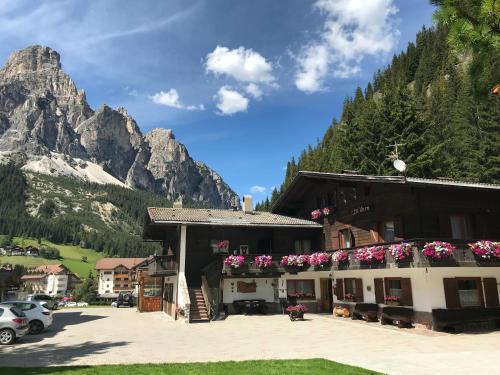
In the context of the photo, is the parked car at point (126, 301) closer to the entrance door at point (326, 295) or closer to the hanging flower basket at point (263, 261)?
the hanging flower basket at point (263, 261)

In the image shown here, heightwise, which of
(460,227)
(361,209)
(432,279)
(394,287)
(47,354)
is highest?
(361,209)

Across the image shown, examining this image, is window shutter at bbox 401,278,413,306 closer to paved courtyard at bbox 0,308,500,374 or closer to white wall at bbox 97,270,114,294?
paved courtyard at bbox 0,308,500,374

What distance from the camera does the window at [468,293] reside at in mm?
19822

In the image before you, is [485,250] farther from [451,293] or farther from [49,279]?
[49,279]

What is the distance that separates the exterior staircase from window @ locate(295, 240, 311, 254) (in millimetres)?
8664

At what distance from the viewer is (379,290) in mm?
22984

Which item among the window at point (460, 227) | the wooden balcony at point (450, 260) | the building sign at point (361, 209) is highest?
the building sign at point (361, 209)

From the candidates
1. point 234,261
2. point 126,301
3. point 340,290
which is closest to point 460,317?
point 340,290

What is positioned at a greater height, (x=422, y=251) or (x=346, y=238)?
(x=346, y=238)

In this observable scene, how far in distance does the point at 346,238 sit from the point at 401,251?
9134 mm

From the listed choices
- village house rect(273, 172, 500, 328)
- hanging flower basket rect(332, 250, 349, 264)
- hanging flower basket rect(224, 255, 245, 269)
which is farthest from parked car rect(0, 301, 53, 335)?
village house rect(273, 172, 500, 328)

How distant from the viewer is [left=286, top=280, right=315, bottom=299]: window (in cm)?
2952

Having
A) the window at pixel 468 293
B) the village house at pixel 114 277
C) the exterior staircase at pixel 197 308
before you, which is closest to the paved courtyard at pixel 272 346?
the window at pixel 468 293

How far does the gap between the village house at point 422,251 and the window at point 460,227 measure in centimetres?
5
